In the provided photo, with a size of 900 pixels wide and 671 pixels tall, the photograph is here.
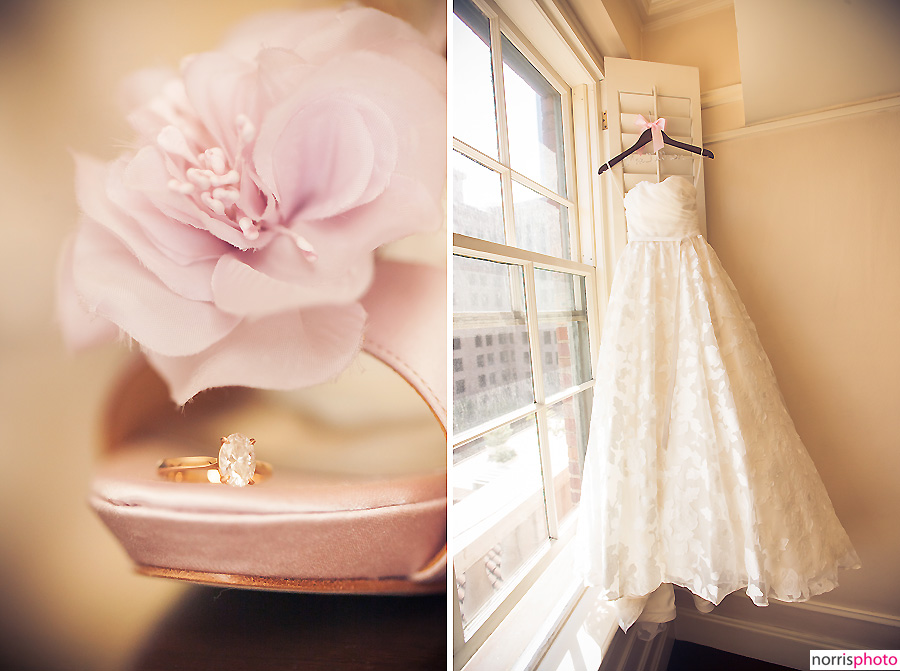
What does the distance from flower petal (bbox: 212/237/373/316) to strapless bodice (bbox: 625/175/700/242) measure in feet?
3.02

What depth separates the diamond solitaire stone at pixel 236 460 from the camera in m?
0.49

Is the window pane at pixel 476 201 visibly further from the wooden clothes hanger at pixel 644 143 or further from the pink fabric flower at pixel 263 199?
the wooden clothes hanger at pixel 644 143

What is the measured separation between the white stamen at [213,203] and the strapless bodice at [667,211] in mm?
1047

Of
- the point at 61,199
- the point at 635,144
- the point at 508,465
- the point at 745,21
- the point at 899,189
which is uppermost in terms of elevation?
the point at 745,21

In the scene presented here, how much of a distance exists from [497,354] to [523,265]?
0.25m

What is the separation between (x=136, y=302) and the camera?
0.45m

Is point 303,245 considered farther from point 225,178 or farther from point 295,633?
point 295,633

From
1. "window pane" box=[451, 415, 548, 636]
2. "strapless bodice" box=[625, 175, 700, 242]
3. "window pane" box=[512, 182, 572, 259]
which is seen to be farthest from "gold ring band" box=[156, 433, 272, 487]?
"strapless bodice" box=[625, 175, 700, 242]

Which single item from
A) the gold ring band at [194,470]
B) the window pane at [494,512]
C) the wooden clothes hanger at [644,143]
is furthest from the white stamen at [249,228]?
the wooden clothes hanger at [644,143]

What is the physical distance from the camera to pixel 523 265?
113 cm

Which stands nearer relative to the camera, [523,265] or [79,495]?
[79,495]

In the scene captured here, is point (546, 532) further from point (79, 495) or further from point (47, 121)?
point (47, 121)

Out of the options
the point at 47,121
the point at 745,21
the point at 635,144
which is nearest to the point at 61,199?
the point at 47,121

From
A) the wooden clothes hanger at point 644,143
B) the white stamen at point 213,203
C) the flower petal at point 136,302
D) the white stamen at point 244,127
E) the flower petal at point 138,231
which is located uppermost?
the wooden clothes hanger at point 644,143
